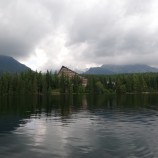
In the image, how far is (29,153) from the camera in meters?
38.0

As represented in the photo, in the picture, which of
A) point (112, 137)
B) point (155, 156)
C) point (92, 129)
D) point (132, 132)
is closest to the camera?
point (155, 156)

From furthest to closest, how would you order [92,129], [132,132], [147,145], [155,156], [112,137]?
[92,129]
[132,132]
[112,137]
[147,145]
[155,156]

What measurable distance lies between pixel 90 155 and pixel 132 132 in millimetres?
17366

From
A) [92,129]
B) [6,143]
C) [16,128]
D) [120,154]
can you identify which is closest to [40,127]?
[16,128]

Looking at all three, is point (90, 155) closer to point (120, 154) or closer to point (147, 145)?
point (120, 154)

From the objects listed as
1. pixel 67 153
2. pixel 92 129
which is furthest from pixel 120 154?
pixel 92 129

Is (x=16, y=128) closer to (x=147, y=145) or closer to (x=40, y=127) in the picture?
(x=40, y=127)

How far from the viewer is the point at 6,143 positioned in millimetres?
43969

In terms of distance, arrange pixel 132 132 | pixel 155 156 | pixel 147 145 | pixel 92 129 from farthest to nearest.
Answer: pixel 92 129
pixel 132 132
pixel 147 145
pixel 155 156

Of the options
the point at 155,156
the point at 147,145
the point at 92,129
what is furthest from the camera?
the point at 92,129

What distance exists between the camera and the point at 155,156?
36188 mm

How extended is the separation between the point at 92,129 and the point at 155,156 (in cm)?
2130

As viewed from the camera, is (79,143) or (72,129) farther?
(72,129)

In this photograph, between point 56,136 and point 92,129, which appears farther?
point 92,129
